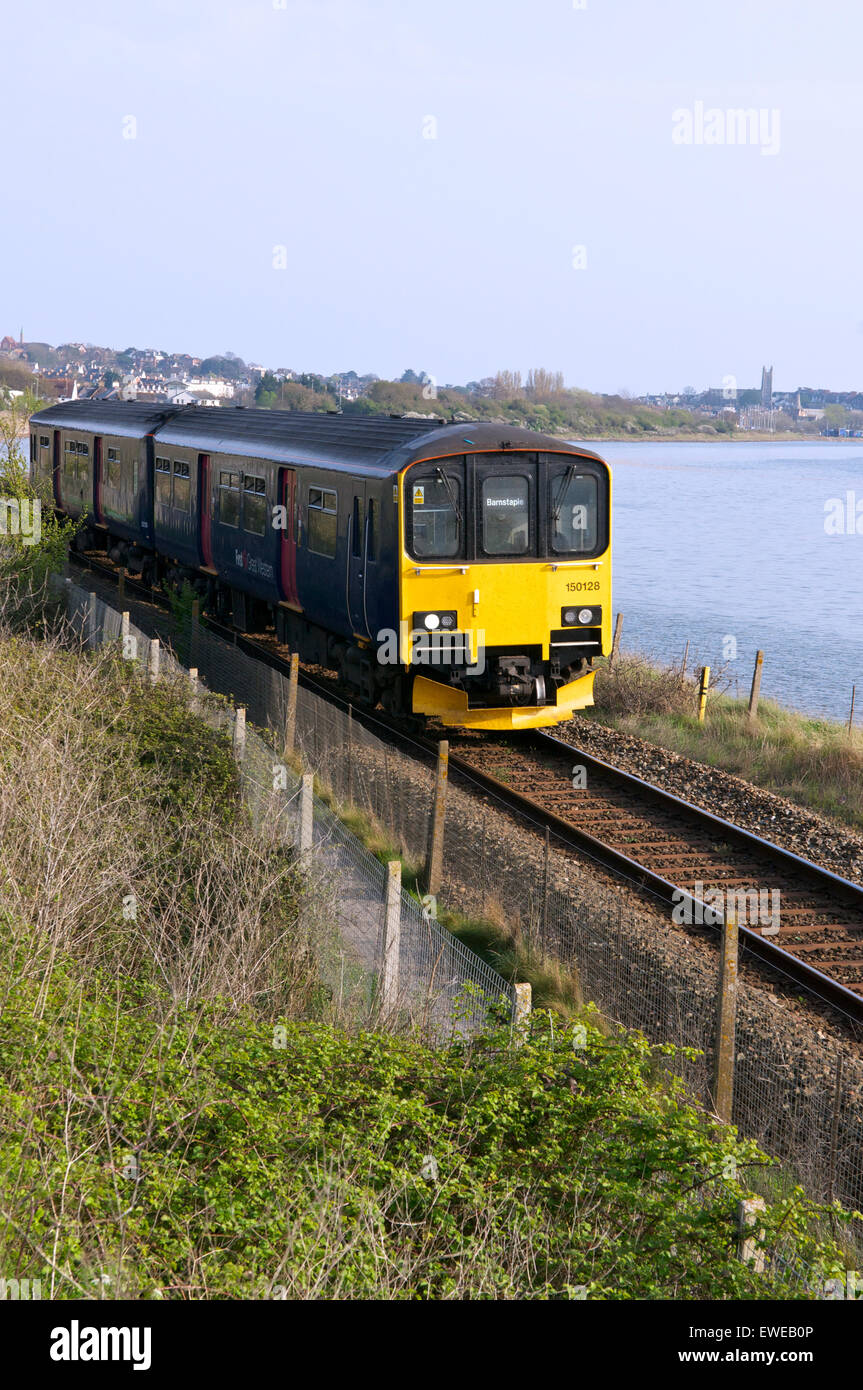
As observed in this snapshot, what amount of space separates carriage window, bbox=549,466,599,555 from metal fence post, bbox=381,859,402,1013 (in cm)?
686

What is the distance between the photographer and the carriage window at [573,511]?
1506cm

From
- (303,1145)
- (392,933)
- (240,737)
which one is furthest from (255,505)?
(303,1145)

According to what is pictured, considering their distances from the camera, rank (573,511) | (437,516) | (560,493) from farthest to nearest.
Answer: (573,511) < (560,493) < (437,516)

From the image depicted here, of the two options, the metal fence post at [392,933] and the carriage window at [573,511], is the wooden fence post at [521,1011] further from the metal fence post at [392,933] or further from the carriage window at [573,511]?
the carriage window at [573,511]

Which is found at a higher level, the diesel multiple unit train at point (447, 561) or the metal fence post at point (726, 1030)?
the diesel multiple unit train at point (447, 561)

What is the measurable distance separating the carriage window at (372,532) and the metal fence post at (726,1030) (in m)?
8.15

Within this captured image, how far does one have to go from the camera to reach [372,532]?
14867mm

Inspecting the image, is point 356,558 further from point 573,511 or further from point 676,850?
point 676,850

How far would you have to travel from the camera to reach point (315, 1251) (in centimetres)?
539

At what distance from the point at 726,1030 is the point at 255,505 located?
509 inches

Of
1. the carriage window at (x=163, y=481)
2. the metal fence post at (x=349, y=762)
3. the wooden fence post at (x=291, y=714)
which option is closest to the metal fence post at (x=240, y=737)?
the metal fence post at (x=349, y=762)

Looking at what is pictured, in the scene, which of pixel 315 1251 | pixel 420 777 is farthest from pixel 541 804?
pixel 315 1251

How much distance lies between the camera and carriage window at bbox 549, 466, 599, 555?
15062 mm
